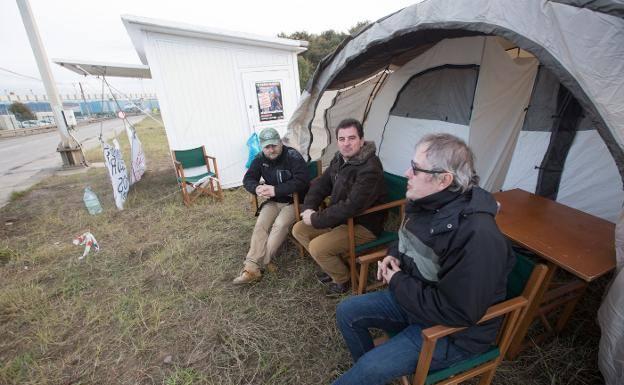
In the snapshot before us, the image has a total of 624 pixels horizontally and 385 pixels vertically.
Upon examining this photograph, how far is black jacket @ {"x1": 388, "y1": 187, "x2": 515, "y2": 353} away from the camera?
1031 mm

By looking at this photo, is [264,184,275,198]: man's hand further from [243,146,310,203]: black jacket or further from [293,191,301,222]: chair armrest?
[293,191,301,222]: chair armrest

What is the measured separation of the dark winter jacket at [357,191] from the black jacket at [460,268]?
0.72 meters

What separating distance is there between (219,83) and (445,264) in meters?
4.69

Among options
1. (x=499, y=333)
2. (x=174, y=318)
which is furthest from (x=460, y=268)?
(x=174, y=318)

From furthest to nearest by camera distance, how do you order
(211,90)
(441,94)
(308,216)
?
(211,90)
(441,94)
(308,216)

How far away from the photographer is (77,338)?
6.85 feet

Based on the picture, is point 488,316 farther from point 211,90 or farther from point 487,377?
point 211,90

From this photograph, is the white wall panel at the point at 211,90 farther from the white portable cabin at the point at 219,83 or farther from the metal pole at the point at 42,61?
the metal pole at the point at 42,61

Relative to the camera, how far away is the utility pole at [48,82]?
6.09 m

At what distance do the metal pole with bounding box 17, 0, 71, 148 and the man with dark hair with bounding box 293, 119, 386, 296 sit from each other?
25.0 feet

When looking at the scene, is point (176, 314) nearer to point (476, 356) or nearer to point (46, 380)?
point (46, 380)

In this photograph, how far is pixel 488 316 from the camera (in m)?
1.11

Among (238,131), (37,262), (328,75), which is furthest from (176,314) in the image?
(238,131)

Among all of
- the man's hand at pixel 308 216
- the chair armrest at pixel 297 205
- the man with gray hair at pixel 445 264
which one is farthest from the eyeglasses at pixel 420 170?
the chair armrest at pixel 297 205
